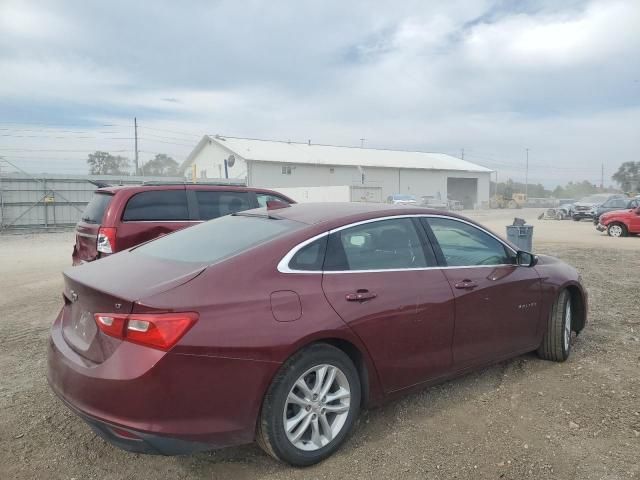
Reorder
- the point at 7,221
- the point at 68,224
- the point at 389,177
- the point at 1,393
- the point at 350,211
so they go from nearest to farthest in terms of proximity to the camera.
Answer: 1. the point at 350,211
2. the point at 1,393
3. the point at 7,221
4. the point at 68,224
5. the point at 389,177

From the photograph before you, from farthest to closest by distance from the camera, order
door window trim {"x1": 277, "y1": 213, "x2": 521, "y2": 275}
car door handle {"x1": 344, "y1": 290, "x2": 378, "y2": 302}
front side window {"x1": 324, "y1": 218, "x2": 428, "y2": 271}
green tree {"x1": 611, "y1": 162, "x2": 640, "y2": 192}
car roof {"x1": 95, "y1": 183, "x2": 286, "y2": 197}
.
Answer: green tree {"x1": 611, "y1": 162, "x2": 640, "y2": 192} < car roof {"x1": 95, "y1": 183, "x2": 286, "y2": 197} < front side window {"x1": 324, "y1": 218, "x2": 428, "y2": 271} < car door handle {"x1": 344, "y1": 290, "x2": 378, "y2": 302} < door window trim {"x1": 277, "y1": 213, "x2": 521, "y2": 275}

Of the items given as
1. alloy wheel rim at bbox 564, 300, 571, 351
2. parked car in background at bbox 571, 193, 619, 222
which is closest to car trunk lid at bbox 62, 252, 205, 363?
alloy wheel rim at bbox 564, 300, 571, 351

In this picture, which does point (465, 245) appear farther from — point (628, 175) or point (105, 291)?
point (628, 175)

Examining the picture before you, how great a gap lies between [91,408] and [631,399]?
3782mm

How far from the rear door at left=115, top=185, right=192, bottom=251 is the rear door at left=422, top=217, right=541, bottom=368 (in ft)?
13.8

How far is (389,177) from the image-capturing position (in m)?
50.5

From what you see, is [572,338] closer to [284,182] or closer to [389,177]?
[284,182]

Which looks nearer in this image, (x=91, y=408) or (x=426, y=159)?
(x=91, y=408)

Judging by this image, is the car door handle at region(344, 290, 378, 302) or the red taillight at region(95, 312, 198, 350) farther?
the car door handle at region(344, 290, 378, 302)

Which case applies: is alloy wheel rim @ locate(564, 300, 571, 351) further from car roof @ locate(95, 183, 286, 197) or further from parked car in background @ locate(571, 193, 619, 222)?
parked car in background @ locate(571, 193, 619, 222)

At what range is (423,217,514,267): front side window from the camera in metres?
3.96

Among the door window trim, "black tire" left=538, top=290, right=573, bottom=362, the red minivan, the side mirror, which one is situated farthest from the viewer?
the red minivan

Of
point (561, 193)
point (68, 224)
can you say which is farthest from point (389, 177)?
point (561, 193)

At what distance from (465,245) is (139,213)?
176 inches
